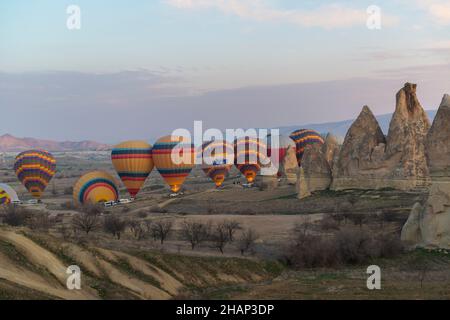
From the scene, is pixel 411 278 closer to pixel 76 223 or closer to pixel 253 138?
pixel 76 223

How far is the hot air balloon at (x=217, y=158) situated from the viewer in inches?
2672

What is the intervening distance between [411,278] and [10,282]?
15.9 m

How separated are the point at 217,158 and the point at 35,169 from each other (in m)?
20.1

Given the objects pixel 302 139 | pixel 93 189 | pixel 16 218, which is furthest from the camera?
pixel 302 139

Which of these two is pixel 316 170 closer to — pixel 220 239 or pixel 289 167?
pixel 289 167

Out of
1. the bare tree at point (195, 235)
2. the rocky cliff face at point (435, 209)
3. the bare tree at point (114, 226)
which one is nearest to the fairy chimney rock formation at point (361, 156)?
the rocky cliff face at point (435, 209)

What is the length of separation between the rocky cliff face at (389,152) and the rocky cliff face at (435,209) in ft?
30.7

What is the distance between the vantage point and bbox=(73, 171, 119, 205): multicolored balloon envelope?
52.9m

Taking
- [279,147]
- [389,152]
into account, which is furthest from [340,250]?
[279,147]

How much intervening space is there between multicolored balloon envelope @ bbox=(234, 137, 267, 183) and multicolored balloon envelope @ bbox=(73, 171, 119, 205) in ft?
60.6

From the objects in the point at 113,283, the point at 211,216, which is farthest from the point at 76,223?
the point at 113,283

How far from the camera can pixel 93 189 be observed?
53250 millimetres

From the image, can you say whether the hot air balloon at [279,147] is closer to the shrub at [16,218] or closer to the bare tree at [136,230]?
the bare tree at [136,230]
